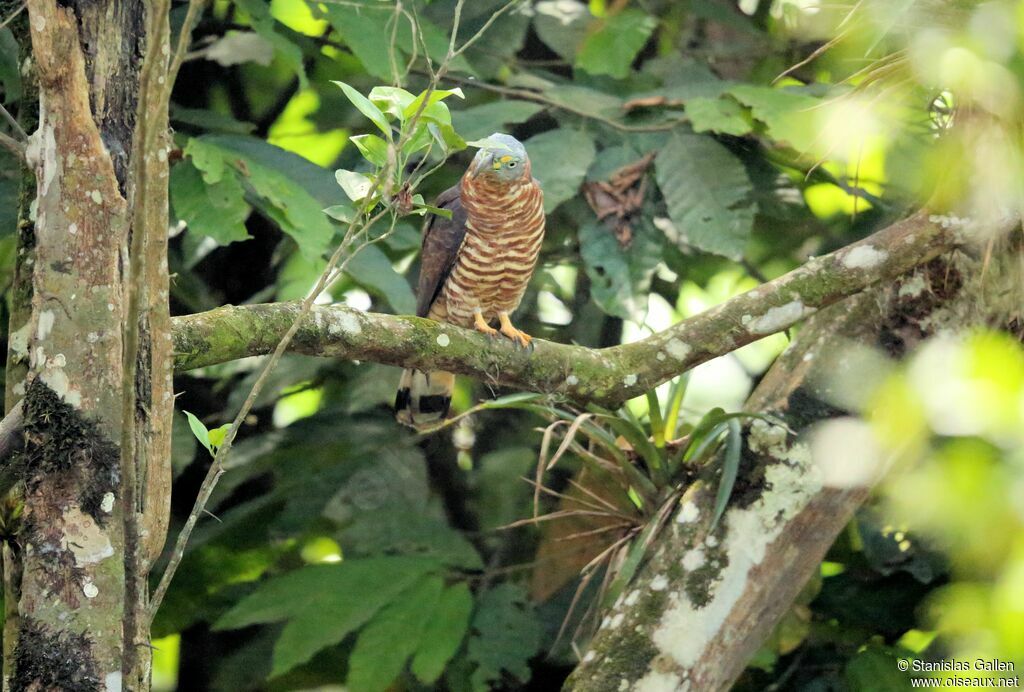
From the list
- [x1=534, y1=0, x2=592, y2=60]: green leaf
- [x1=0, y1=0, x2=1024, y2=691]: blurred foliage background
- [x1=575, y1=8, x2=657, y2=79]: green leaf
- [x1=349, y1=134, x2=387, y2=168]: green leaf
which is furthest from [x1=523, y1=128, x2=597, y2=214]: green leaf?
[x1=349, y1=134, x2=387, y2=168]: green leaf

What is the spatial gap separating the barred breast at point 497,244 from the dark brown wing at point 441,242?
0.09 ft

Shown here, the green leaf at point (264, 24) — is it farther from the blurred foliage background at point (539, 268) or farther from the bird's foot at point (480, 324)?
the bird's foot at point (480, 324)

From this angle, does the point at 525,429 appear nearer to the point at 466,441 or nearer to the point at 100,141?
the point at 466,441

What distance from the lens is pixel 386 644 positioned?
3500mm

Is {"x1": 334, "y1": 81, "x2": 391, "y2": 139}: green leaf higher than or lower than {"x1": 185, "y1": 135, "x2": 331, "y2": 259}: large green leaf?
higher

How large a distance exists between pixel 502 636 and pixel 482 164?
66.2 inches

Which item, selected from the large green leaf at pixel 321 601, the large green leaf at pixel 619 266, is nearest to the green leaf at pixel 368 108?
the large green leaf at pixel 619 266

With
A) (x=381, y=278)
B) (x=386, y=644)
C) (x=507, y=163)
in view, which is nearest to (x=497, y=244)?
(x=507, y=163)

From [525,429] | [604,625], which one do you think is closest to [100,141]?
[604,625]

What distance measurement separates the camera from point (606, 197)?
12.6 ft

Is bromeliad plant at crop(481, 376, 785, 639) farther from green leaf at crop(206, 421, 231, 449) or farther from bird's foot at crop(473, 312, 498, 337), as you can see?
green leaf at crop(206, 421, 231, 449)

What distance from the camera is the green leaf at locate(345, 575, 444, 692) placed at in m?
3.48

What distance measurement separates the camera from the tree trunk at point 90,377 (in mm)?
1774

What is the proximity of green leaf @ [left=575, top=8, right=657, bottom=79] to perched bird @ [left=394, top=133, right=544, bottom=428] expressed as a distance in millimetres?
549
